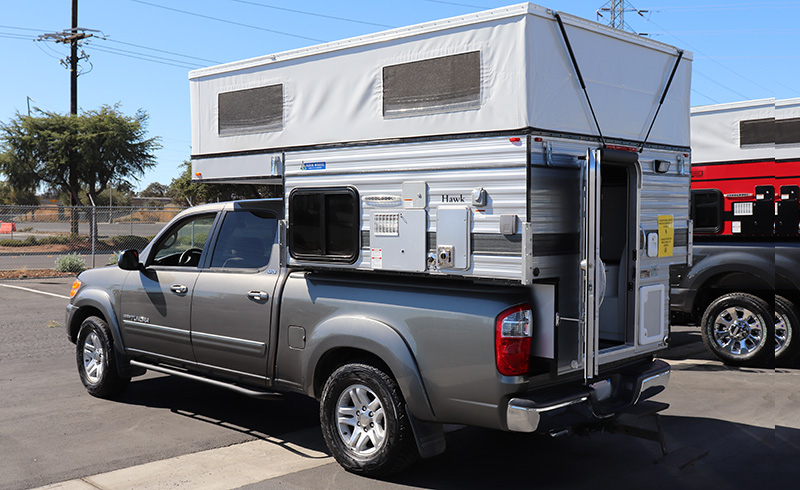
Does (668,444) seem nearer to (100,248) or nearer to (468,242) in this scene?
(468,242)

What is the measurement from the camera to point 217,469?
17.6 feet

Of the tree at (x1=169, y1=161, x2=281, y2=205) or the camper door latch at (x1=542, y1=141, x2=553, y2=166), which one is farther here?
the tree at (x1=169, y1=161, x2=281, y2=205)

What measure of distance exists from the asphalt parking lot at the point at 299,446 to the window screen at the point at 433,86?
8.20 feet

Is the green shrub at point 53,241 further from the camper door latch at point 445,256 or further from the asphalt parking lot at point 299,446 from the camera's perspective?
the camper door latch at point 445,256

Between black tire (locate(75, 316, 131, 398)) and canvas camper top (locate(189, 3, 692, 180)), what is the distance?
206cm

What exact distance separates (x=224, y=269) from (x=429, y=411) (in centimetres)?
239

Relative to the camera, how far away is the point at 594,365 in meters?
4.75

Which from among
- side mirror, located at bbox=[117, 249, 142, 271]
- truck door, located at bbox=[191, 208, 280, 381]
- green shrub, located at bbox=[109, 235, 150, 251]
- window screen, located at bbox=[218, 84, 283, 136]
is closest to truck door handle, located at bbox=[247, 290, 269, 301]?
truck door, located at bbox=[191, 208, 280, 381]

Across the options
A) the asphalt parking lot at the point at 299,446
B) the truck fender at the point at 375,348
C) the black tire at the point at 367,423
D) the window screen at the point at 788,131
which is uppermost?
the window screen at the point at 788,131

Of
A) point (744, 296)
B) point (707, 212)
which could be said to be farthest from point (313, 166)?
point (744, 296)

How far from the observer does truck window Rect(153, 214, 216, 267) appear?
22.0ft

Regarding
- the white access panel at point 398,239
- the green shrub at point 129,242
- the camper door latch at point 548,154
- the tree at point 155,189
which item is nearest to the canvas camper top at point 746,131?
the camper door latch at point 548,154

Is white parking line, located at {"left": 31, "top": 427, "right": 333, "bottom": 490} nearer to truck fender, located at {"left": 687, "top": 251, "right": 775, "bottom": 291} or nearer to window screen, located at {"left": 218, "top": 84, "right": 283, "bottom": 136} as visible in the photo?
window screen, located at {"left": 218, "top": 84, "right": 283, "bottom": 136}

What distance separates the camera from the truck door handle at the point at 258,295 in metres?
5.85
